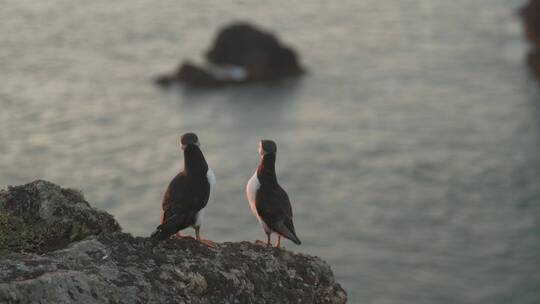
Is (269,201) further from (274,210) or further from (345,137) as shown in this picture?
(345,137)

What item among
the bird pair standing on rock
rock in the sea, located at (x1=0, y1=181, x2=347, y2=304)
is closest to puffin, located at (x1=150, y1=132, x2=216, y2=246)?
the bird pair standing on rock

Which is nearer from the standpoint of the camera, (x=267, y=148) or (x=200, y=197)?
(x=200, y=197)

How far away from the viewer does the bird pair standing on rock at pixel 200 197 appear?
15.1 meters

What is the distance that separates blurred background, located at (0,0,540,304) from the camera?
4336 inches

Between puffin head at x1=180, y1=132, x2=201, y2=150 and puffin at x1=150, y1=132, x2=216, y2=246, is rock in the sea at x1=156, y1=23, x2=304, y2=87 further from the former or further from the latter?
puffin at x1=150, y1=132, x2=216, y2=246

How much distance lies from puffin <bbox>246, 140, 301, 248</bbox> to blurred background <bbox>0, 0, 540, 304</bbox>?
80349 mm

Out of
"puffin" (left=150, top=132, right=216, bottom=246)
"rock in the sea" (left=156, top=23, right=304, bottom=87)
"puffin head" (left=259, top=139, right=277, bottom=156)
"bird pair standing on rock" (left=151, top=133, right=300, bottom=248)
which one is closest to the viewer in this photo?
"bird pair standing on rock" (left=151, top=133, right=300, bottom=248)

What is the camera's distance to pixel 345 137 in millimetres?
141625

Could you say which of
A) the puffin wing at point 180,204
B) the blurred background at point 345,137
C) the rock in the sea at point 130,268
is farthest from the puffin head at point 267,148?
the blurred background at point 345,137

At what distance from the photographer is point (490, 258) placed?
107188 mm

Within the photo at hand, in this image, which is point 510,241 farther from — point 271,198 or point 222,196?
point 271,198

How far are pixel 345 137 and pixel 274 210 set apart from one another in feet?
411

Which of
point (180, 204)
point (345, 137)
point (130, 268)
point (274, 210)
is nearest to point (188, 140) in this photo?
point (180, 204)

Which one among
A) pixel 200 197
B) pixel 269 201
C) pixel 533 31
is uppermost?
pixel 533 31
